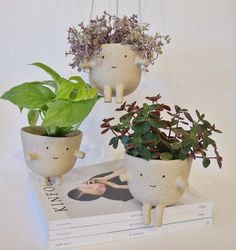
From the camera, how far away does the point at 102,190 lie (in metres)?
0.94

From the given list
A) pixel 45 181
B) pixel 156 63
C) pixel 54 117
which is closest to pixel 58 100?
pixel 54 117

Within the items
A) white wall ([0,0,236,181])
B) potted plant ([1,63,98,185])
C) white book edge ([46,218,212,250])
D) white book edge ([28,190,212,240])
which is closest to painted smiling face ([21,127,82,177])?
potted plant ([1,63,98,185])

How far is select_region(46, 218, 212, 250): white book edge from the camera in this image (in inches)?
30.2

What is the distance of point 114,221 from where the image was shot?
800mm

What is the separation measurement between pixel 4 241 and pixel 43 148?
227 millimetres

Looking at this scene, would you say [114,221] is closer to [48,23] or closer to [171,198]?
[171,198]

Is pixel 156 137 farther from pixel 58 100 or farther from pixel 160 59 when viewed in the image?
pixel 160 59

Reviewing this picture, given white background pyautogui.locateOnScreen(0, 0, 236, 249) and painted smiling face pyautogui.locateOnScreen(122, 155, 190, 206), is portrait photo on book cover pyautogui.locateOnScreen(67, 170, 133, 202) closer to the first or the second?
painted smiling face pyautogui.locateOnScreen(122, 155, 190, 206)

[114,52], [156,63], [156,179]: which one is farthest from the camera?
[156,63]

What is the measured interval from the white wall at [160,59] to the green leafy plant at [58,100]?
0.35m

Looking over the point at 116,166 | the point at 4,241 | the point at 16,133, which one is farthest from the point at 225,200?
the point at 16,133

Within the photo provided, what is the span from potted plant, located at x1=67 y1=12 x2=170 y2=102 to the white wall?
356 mm

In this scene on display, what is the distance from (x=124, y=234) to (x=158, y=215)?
84 mm

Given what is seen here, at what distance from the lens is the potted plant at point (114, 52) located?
0.89 metres
